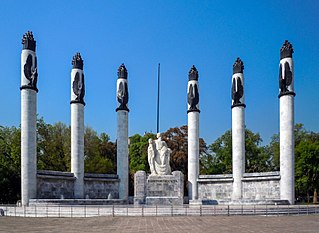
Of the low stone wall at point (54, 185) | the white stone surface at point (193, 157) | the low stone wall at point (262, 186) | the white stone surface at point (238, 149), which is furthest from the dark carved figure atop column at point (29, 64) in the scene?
the low stone wall at point (262, 186)

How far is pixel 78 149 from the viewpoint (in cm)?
3741

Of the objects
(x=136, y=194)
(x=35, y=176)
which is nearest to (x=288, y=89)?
(x=136, y=194)

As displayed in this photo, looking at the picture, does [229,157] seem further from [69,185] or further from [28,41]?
[28,41]

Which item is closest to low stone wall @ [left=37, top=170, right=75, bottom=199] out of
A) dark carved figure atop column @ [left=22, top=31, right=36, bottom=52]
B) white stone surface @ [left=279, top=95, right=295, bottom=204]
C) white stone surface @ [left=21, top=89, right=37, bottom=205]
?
white stone surface @ [left=21, top=89, right=37, bottom=205]

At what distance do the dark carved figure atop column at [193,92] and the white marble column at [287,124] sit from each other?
352 inches

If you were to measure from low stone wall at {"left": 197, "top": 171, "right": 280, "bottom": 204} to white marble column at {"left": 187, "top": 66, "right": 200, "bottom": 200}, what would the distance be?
0.77m

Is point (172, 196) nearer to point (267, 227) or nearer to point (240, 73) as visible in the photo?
point (240, 73)

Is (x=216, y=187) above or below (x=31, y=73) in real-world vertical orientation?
below

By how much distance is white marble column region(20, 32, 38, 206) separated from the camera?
31938 millimetres

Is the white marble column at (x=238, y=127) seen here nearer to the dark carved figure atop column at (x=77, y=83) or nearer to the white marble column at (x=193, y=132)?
the white marble column at (x=193, y=132)

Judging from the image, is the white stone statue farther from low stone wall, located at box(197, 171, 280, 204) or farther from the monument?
low stone wall, located at box(197, 171, 280, 204)

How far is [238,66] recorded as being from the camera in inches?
1543

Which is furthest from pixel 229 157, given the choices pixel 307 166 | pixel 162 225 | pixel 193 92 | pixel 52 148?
pixel 162 225

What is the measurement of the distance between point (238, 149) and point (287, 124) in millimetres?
5339
